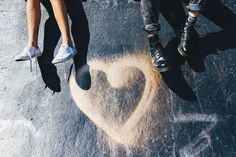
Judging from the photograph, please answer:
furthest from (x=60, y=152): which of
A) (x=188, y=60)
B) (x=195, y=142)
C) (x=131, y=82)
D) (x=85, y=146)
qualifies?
(x=188, y=60)

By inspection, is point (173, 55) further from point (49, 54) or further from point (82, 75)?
point (49, 54)

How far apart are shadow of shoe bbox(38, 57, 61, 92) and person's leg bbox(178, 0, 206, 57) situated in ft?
5.05

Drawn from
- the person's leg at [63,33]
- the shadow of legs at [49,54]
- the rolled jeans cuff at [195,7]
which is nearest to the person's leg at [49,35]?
the shadow of legs at [49,54]

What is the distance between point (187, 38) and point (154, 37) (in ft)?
1.26

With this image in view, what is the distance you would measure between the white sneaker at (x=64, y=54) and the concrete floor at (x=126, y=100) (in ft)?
0.93

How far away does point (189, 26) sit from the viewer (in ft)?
13.2

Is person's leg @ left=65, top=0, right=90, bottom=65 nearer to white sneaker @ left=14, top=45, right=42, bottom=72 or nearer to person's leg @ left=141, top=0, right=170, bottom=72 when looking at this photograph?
white sneaker @ left=14, top=45, right=42, bottom=72

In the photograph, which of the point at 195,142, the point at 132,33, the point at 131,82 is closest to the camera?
the point at 195,142

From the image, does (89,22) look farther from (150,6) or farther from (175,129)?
(175,129)

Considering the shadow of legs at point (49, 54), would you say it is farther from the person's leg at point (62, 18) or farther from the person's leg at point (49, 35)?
the person's leg at point (62, 18)

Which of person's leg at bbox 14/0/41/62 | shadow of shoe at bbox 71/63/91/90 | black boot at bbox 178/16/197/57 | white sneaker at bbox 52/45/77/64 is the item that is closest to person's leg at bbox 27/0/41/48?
person's leg at bbox 14/0/41/62

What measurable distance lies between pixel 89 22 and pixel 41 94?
1135 millimetres

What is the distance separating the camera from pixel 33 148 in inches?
156

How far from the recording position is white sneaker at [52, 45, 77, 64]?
4.09m
